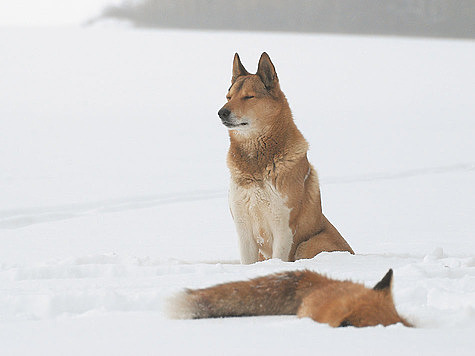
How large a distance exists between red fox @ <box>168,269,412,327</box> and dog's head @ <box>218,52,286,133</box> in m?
2.36

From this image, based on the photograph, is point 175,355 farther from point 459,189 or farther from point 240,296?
point 459,189

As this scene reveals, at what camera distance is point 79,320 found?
254 centimetres

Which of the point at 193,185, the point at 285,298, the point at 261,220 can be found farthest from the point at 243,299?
the point at 193,185

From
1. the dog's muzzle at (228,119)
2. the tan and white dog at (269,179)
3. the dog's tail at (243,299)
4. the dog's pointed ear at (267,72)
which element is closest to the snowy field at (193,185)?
the dog's tail at (243,299)

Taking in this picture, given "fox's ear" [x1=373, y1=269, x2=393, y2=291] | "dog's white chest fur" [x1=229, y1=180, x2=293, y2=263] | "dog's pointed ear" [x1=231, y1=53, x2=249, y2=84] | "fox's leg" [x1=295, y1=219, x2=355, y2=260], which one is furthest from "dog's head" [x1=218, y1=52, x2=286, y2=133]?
"fox's ear" [x1=373, y1=269, x2=393, y2=291]

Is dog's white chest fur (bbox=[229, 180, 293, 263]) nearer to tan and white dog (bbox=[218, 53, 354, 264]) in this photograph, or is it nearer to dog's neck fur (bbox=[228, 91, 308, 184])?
tan and white dog (bbox=[218, 53, 354, 264])

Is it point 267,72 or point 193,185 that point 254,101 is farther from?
point 193,185

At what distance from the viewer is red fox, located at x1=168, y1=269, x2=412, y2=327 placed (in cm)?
240

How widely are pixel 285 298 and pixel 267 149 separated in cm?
244

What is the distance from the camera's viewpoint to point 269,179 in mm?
4914

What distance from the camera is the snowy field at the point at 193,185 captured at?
243 centimetres

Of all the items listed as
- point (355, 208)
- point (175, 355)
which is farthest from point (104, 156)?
point (175, 355)

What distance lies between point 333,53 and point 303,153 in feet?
73.1

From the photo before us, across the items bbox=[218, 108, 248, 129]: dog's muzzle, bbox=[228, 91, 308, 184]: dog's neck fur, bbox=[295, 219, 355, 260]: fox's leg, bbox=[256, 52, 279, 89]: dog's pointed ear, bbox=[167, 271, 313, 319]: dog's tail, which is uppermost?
bbox=[256, 52, 279, 89]: dog's pointed ear
